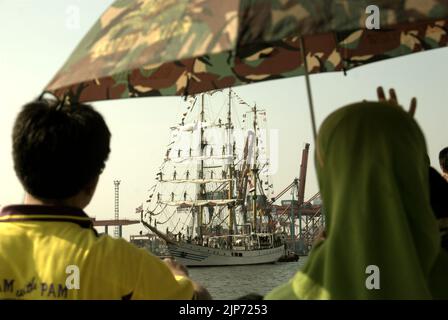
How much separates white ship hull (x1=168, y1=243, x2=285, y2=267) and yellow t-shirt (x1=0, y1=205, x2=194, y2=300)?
61562mm

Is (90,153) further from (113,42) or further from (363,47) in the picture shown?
(363,47)

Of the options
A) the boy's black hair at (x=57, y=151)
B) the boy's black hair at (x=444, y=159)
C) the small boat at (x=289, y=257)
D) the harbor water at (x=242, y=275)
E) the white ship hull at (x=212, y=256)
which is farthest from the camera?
the small boat at (x=289, y=257)

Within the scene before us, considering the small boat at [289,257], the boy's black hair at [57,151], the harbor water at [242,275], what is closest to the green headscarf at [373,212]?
the boy's black hair at [57,151]

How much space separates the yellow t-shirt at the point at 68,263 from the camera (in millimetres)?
2051

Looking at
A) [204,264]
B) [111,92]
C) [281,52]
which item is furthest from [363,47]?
[204,264]

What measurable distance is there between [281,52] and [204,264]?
6647cm

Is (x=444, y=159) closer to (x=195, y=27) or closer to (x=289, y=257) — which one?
(x=195, y=27)

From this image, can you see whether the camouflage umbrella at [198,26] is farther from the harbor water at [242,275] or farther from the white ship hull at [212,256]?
the white ship hull at [212,256]

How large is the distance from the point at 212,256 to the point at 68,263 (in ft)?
223

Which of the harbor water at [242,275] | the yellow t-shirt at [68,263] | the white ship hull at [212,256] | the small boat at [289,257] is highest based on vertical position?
the yellow t-shirt at [68,263]

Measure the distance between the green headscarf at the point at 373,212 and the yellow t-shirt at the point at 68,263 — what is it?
0.53 metres

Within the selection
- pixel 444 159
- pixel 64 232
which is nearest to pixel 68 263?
pixel 64 232

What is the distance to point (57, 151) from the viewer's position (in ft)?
7.15

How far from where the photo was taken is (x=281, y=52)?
3.86 metres
